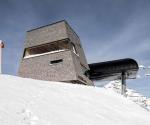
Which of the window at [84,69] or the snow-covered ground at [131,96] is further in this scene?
the window at [84,69]

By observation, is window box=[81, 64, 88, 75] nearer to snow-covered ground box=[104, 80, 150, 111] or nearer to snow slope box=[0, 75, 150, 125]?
snow-covered ground box=[104, 80, 150, 111]

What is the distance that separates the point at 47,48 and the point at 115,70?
8.28m

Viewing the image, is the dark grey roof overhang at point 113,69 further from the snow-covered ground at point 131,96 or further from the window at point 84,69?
the snow-covered ground at point 131,96

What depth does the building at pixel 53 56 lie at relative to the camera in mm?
28406

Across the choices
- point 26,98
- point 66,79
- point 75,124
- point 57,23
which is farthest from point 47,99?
point 57,23

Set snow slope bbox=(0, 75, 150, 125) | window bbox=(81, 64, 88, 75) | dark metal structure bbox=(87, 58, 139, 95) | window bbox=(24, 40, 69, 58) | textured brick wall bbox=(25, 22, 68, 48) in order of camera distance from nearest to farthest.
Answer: snow slope bbox=(0, 75, 150, 125), dark metal structure bbox=(87, 58, 139, 95), textured brick wall bbox=(25, 22, 68, 48), window bbox=(24, 40, 69, 58), window bbox=(81, 64, 88, 75)

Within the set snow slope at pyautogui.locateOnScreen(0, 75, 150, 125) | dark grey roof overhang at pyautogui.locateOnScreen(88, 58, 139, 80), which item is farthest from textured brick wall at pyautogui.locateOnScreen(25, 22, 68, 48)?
snow slope at pyautogui.locateOnScreen(0, 75, 150, 125)

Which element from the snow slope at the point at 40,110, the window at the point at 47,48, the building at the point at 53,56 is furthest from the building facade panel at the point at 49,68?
the snow slope at the point at 40,110

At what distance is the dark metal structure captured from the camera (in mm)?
29109

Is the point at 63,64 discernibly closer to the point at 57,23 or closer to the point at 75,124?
the point at 57,23

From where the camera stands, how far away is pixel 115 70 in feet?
99.5

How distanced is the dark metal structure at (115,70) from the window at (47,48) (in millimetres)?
4882

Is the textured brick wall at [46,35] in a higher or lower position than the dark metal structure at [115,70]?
higher

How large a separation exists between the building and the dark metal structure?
1.48 meters
